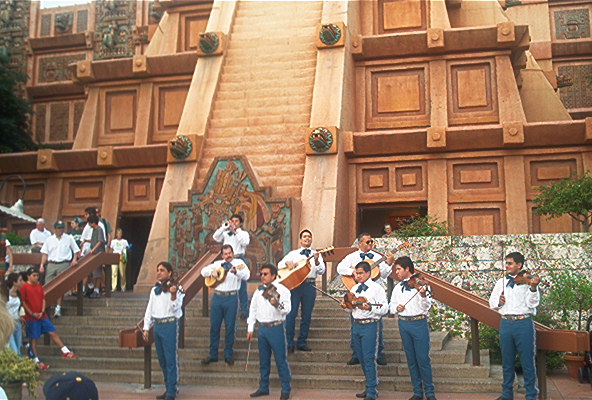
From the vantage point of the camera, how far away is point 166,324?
8.66 m

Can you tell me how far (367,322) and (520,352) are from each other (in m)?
1.78

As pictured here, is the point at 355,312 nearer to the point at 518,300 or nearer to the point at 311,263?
the point at 311,263

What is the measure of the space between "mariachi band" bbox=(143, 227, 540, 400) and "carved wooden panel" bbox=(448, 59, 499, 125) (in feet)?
25.9

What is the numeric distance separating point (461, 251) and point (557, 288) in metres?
1.61

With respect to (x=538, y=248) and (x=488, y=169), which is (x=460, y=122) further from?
(x=538, y=248)

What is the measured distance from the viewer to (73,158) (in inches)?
711

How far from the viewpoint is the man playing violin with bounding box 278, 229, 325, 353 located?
9.70m

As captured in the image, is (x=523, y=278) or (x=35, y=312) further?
(x=35, y=312)

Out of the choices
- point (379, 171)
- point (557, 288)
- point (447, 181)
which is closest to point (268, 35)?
point (379, 171)

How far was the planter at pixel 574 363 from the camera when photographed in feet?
Result: 29.2

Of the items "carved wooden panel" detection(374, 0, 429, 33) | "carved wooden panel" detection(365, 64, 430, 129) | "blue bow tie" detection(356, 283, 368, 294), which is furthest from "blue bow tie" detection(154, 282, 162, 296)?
"carved wooden panel" detection(374, 0, 429, 33)

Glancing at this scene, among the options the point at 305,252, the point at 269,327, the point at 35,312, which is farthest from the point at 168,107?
the point at 269,327

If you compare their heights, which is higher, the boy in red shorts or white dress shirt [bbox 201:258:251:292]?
white dress shirt [bbox 201:258:251:292]

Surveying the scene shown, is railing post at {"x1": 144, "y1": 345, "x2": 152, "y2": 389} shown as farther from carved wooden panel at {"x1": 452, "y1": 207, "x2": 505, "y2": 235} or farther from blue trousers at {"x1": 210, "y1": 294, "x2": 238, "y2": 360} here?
carved wooden panel at {"x1": 452, "y1": 207, "x2": 505, "y2": 235}
